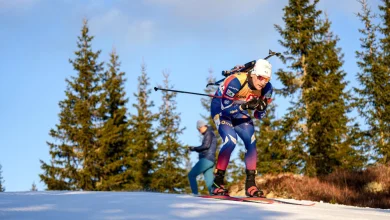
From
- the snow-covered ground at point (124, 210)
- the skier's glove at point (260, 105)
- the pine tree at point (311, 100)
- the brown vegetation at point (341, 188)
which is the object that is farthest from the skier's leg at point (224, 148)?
the pine tree at point (311, 100)

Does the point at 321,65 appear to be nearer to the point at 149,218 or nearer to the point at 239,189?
the point at 239,189

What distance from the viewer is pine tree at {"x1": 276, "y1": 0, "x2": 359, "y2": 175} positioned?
2066 cm

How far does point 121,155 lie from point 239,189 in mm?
16017

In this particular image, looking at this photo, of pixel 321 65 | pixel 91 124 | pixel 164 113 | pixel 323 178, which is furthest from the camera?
pixel 164 113

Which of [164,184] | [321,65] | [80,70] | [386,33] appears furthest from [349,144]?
[80,70]

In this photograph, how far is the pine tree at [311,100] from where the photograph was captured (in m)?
20.7

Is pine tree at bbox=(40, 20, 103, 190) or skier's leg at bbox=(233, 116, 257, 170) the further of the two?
pine tree at bbox=(40, 20, 103, 190)

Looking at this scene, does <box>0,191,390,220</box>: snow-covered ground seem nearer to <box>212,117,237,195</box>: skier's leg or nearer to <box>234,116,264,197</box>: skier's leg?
<box>234,116,264,197</box>: skier's leg

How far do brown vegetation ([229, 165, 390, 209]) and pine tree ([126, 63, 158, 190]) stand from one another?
16419mm

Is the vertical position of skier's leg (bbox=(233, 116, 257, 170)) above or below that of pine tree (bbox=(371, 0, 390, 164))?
below

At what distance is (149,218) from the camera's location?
3.39 m

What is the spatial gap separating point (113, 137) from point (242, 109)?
22.2 m

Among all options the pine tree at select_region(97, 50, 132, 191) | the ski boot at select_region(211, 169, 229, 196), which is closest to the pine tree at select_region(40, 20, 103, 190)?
the pine tree at select_region(97, 50, 132, 191)

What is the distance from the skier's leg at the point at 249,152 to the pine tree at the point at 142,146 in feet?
69.4
